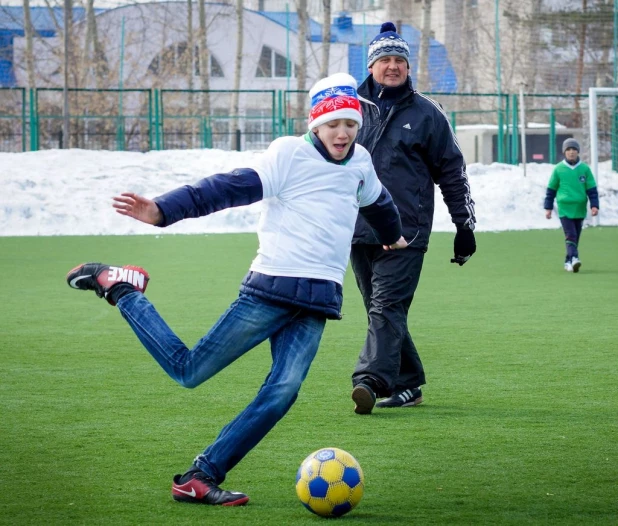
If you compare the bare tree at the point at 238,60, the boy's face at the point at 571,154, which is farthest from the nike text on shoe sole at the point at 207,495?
the bare tree at the point at 238,60

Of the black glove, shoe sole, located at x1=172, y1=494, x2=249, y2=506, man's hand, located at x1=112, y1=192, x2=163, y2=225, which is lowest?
shoe sole, located at x1=172, y1=494, x2=249, y2=506

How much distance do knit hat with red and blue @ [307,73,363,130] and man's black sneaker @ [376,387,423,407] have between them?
8.51ft

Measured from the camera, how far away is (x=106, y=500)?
16.7 feet

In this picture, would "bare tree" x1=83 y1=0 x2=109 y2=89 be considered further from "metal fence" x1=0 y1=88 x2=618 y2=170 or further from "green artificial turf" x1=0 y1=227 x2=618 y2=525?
"green artificial turf" x1=0 y1=227 x2=618 y2=525

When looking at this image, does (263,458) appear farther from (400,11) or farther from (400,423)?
(400,11)

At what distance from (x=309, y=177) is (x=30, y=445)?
2.26m

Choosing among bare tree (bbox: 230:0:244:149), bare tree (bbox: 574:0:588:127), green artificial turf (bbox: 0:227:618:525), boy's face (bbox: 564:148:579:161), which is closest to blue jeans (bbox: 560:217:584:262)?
boy's face (bbox: 564:148:579:161)

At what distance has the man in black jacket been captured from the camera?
6.98 m

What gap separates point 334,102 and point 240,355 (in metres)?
1.15

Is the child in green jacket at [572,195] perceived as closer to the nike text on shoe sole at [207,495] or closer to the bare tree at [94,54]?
the nike text on shoe sole at [207,495]

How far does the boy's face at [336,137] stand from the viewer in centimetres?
500

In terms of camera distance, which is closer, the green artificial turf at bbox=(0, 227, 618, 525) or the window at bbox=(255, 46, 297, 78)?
the green artificial turf at bbox=(0, 227, 618, 525)

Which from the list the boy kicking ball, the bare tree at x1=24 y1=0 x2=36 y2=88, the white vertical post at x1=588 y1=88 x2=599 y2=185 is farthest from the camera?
the bare tree at x1=24 y1=0 x2=36 y2=88

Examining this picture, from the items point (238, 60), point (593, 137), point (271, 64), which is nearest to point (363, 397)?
point (593, 137)
